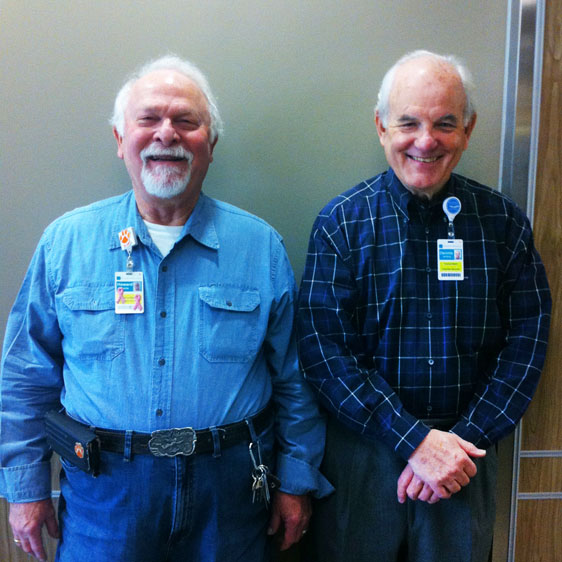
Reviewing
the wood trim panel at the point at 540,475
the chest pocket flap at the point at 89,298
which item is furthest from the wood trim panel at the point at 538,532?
the chest pocket flap at the point at 89,298

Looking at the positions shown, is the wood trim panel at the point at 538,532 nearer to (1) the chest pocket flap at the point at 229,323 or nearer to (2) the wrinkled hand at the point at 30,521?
(1) the chest pocket flap at the point at 229,323

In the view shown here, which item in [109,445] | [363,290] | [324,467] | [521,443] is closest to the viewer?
[109,445]

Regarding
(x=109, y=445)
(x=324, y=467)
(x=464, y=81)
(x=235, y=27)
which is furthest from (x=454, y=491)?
(x=235, y=27)

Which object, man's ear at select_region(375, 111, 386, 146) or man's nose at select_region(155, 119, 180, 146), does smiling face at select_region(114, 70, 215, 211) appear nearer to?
man's nose at select_region(155, 119, 180, 146)

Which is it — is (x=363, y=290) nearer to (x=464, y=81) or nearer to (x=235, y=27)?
(x=464, y=81)

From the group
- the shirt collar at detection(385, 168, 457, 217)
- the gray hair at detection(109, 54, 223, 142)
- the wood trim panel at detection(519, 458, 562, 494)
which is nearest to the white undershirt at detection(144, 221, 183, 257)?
the gray hair at detection(109, 54, 223, 142)

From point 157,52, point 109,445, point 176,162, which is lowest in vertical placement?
point 109,445

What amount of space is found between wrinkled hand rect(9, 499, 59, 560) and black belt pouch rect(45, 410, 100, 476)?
22 cm

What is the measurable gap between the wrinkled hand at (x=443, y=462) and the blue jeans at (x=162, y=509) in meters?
0.47

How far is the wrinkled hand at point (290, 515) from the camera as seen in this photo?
1.45 m

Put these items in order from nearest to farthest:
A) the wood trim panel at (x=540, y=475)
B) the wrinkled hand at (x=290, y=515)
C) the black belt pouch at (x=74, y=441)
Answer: the black belt pouch at (x=74, y=441), the wrinkled hand at (x=290, y=515), the wood trim panel at (x=540, y=475)

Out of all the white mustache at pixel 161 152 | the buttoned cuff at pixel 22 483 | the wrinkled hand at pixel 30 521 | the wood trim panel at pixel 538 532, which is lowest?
the wood trim panel at pixel 538 532

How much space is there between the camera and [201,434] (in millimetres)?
1278

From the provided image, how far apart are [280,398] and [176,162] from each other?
0.75 meters
